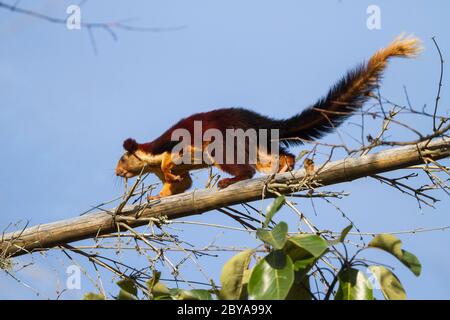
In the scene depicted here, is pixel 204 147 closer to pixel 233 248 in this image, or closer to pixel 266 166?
pixel 266 166

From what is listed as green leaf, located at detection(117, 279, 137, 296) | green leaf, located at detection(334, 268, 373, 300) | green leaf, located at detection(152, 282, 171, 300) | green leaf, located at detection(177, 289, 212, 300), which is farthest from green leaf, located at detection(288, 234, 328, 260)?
green leaf, located at detection(117, 279, 137, 296)

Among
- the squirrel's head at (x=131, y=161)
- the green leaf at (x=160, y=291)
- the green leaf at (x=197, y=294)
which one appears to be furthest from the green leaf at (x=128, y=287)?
the squirrel's head at (x=131, y=161)

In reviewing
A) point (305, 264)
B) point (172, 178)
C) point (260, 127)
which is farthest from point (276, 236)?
point (172, 178)

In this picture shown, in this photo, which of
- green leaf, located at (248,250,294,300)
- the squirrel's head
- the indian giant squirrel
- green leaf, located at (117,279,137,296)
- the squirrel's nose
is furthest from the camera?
the squirrel's nose

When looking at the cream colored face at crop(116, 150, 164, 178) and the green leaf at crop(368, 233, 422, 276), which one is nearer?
the green leaf at crop(368, 233, 422, 276)

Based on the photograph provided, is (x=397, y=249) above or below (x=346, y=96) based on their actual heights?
below

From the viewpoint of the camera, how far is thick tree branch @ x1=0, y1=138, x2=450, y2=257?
4.13 m

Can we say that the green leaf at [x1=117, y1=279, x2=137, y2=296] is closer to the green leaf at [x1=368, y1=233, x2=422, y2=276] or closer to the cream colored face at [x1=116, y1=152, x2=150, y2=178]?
the green leaf at [x1=368, y1=233, x2=422, y2=276]

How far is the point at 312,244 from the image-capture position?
2588mm

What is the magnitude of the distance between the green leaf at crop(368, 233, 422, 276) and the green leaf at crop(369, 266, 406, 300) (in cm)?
7

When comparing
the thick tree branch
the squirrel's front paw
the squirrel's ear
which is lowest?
the thick tree branch

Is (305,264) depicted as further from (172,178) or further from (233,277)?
(172,178)

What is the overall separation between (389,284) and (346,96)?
103 inches
